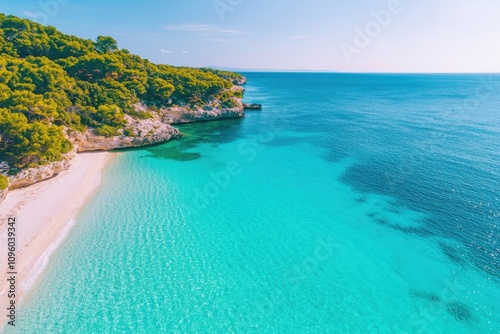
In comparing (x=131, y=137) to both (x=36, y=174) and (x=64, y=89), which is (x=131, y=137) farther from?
(x=36, y=174)

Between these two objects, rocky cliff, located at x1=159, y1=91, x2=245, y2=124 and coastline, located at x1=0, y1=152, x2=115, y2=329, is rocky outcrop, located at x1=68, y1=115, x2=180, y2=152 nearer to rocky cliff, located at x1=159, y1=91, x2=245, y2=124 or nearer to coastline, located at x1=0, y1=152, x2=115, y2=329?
Answer: coastline, located at x1=0, y1=152, x2=115, y2=329

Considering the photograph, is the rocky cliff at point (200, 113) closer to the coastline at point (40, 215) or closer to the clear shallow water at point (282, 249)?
the clear shallow water at point (282, 249)

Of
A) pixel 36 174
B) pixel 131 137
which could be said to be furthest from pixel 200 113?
pixel 36 174

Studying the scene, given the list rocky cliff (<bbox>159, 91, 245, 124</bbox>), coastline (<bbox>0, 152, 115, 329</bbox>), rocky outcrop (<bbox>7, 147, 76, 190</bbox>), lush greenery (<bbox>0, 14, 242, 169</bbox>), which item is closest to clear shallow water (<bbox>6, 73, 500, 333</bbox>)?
coastline (<bbox>0, 152, 115, 329</bbox>)

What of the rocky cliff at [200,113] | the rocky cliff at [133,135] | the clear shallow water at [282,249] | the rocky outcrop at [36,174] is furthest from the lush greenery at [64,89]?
the clear shallow water at [282,249]

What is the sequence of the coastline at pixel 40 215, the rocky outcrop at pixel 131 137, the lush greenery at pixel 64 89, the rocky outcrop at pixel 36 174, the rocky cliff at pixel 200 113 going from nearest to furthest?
the coastline at pixel 40 215
the rocky outcrop at pixel 36 174
the lush greenery at pixel 64 89
the rocky outcrop at pixel 131 137
the rocky cliff at pixel 200 113

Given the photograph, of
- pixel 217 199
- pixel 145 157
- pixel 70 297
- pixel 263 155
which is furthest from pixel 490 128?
pixel 70 297
